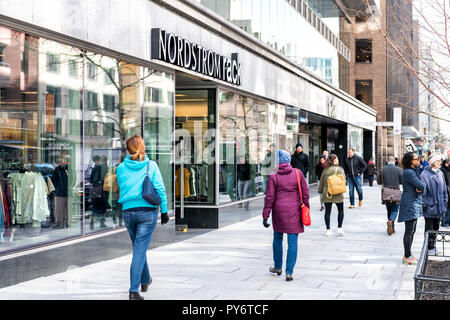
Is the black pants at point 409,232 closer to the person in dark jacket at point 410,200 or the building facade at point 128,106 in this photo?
the person in dark jacket at point 410,200

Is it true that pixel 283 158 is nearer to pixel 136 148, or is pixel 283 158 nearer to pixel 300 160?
pixel 136 148

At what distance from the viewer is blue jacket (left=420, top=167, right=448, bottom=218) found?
953 cm

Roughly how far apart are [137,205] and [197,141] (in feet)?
25.4

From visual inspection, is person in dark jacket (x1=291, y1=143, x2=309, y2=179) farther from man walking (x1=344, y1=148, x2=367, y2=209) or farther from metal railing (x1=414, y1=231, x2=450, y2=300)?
metal railing (x1=414, y1=231, x2=450, y2=300)

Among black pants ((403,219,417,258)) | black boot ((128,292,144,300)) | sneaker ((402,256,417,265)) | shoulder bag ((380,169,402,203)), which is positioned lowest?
sneaker ((402,256,417,265))

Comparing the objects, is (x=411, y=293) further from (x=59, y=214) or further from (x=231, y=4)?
(x=231, y=4)

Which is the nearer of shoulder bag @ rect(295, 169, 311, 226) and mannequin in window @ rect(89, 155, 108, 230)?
shoulder bag @ rect(295, 169, 311, 226)

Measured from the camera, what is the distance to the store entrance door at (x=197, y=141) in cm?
1427

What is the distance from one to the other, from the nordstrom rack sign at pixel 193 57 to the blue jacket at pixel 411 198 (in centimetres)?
492

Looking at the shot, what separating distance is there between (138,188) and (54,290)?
188 centimetres

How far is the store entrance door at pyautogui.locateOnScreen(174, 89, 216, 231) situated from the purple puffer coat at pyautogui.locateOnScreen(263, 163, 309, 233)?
20.0 feet

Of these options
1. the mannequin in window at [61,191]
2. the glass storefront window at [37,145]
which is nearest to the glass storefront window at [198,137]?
the glass storefront window at [37,145]

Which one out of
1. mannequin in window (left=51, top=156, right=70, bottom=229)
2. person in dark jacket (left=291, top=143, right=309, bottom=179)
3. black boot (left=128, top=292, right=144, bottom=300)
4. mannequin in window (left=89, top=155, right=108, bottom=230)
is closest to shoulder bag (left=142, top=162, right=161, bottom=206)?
black boot (left=128, top=292, right=144, bottom=300)

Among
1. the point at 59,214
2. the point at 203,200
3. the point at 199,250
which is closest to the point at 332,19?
the point at 203,200
